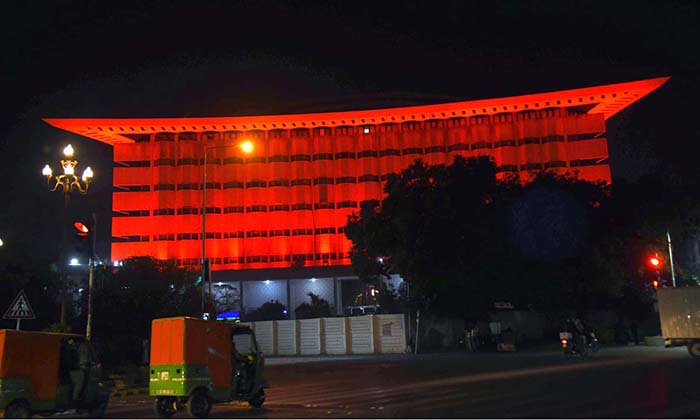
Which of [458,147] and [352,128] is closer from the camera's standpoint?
[458,147]

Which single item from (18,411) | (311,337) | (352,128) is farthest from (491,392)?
(352,128)

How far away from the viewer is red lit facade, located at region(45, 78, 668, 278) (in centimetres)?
8188

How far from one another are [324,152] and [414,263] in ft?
173

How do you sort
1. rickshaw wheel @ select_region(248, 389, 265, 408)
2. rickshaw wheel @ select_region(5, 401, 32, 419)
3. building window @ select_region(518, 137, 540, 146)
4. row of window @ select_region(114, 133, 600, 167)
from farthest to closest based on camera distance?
1. row of window @ select_region(114, 133, 600, 167)
2. building window @ select_region(518, 137, 540, 146)
3. rickshaw wheel @ select_region(248, 389, 265, 408)
4. rickshaw wheel @ select_region(5, 401, 32, 419)

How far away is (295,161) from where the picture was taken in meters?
85.8

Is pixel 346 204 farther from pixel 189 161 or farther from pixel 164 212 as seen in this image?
pixel 164 212

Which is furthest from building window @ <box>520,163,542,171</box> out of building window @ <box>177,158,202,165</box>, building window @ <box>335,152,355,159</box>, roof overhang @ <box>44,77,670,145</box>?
building window @ <box>177,158,202,165</box>

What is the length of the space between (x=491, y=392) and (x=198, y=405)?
267 inches

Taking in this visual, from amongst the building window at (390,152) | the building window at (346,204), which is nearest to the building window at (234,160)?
the building window at (346,204)

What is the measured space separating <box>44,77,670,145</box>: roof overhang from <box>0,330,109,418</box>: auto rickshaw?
2714 inches

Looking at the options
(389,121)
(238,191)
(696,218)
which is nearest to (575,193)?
(696,218)

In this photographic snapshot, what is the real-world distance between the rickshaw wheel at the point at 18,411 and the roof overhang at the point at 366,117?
70416mm

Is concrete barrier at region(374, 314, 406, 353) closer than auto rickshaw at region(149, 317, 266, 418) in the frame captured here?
No

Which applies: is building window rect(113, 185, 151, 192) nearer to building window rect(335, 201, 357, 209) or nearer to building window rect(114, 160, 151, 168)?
building window rect(114, 160, 151, 168)
